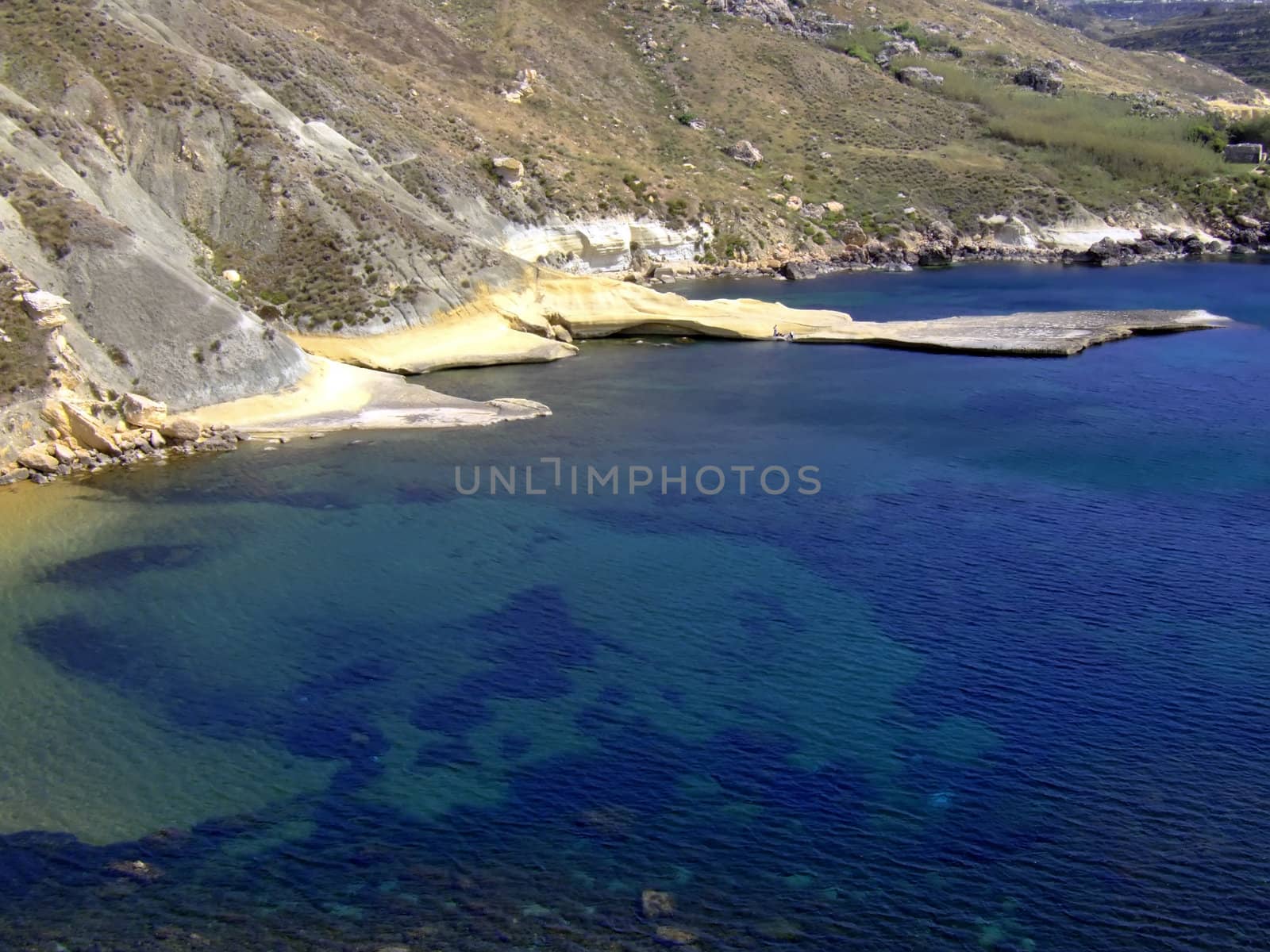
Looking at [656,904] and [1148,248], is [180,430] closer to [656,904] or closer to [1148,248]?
[656,904]

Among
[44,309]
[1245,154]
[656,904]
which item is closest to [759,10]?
[1245,154]

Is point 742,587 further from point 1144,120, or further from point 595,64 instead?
point 1144,120

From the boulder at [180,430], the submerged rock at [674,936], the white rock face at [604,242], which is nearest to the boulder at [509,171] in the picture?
the white rock face at [604,242]

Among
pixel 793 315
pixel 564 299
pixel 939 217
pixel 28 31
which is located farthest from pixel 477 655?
pixel 939 217

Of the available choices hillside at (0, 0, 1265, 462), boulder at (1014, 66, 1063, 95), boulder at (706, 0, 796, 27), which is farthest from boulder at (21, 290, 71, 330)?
boulder at (1014, 66, 1063, 95)

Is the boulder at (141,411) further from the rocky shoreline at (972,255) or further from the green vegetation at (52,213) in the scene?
the rocky shoreline at (972,255)

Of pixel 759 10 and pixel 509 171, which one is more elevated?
pixel 759 10

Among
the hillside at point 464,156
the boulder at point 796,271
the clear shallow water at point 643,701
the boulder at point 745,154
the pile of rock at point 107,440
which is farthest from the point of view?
the boulder at point 745,154
